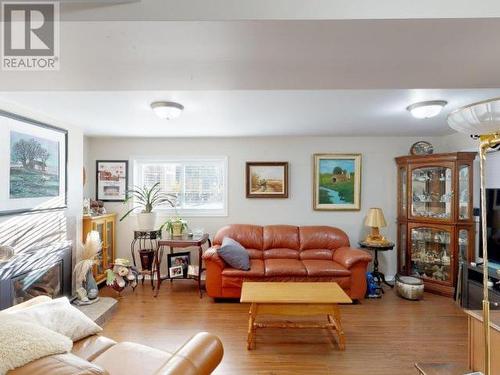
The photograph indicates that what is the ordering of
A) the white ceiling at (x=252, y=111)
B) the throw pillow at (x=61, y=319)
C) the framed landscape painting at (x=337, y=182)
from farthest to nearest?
Result: the framed landscape painting at (x=337, y=182) → the white ceiling at (x=252, y=111) → the throw pillow at (x=61, y=319)

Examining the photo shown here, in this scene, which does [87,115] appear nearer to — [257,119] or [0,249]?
[0,249]

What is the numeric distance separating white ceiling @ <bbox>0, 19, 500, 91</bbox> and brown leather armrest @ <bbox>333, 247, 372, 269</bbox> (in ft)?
7.55

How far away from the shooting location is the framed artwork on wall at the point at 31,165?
7.73 feet

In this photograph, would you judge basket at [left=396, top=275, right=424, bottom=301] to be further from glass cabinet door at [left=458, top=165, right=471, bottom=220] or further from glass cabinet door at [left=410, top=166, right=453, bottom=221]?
glass cabinet door at [left=458, top=165, right=471, bottom=220]

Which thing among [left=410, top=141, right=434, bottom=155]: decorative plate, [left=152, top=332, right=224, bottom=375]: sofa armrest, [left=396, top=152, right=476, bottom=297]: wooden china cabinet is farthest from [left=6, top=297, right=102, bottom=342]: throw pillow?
[left=410, top=141, right=434, bottom=155]: decorative plate

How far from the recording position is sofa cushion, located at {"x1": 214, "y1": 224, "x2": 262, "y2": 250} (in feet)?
12.9

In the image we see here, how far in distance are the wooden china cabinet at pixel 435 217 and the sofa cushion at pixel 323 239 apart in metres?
0.96

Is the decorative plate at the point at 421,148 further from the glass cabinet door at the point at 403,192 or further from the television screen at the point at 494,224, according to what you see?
the television screen at the point at 494,224

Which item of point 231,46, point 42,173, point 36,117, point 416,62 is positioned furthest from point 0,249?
point 416,62

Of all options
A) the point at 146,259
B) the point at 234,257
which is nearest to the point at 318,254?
the point at 234,257

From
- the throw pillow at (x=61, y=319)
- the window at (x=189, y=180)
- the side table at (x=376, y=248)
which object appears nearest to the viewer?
→ the throw pillow at (x=61, y=319)

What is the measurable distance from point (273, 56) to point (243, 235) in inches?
118

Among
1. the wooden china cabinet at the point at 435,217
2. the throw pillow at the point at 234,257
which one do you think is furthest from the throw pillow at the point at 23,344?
the wooden china cabinet at the point at 435,217

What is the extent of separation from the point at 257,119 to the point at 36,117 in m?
2.35
